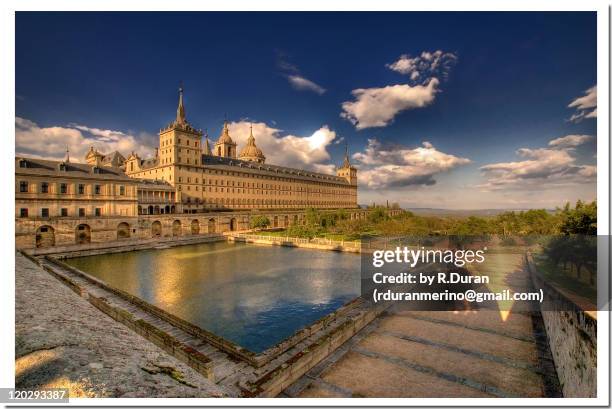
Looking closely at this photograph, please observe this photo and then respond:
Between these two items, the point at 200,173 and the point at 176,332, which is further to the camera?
the point at 200,173

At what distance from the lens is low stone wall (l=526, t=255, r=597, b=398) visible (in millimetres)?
6289

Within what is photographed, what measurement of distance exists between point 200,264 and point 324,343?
22.8m

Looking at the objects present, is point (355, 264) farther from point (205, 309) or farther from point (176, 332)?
point (176, 332)

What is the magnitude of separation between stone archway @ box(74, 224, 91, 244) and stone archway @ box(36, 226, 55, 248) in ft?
7.49

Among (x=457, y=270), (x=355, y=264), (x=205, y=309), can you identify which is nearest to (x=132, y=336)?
(x=205, y=309)

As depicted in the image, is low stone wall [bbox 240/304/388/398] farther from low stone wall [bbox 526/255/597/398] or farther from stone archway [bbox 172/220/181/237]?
stone archway [bbox 172/220/181/237]

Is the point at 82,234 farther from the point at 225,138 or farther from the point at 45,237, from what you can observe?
the point at 225,138

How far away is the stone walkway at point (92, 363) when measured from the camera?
18.2 ft

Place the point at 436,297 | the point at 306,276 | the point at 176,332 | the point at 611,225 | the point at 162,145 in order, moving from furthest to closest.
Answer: the point at 162,145
the point at 306,276
the point at 176,332
the point at 436,297
the point at 611,225

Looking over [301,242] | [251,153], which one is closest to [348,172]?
[251,153]

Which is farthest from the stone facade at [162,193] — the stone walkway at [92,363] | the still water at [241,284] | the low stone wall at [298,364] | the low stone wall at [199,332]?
the low stone wall at [298,364]

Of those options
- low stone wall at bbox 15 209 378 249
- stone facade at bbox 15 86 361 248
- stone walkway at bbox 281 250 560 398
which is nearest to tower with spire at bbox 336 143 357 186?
stone facade at bbox 15 86 361 248

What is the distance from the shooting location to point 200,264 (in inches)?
1147

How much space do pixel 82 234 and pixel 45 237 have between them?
3.80m
